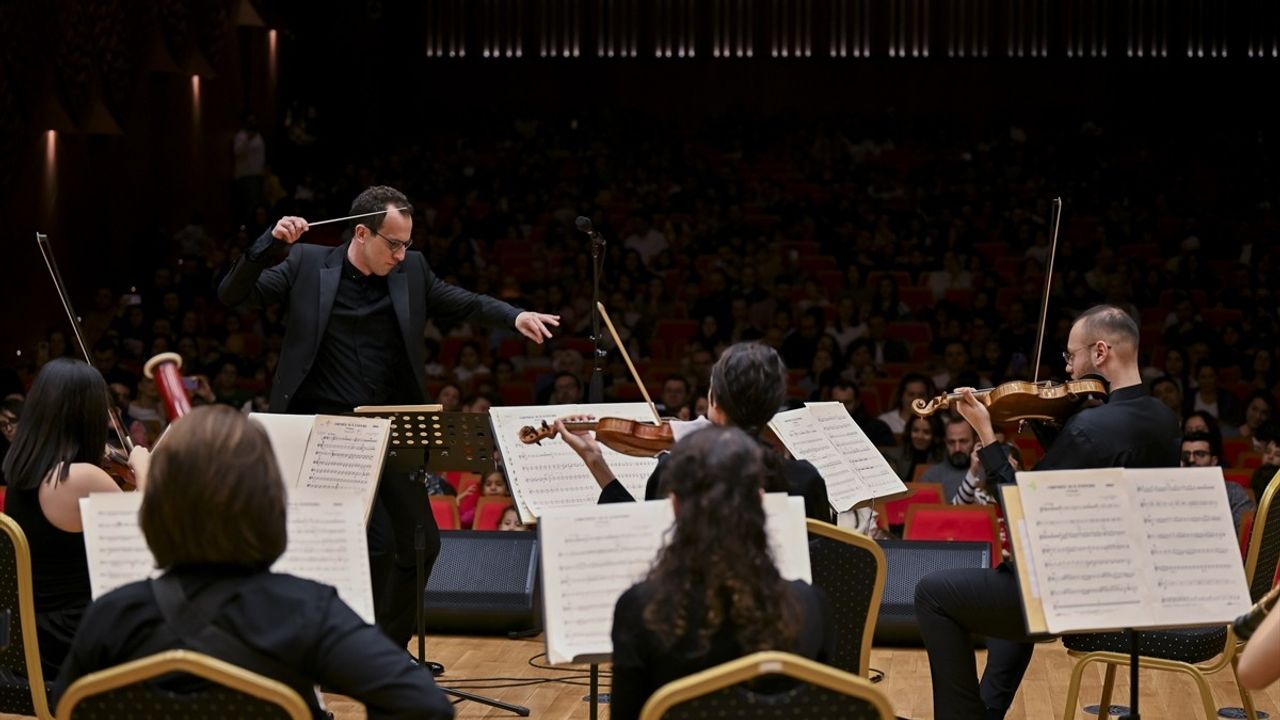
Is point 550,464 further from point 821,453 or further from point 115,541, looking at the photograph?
point 115,541

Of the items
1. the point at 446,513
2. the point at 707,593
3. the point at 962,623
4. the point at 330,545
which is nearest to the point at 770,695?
the point at 707,593

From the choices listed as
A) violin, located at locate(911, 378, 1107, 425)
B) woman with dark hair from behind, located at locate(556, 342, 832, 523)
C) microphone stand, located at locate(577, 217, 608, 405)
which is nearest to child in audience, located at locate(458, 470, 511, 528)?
microphone stand, located at locate(577, 217, 608, 405)

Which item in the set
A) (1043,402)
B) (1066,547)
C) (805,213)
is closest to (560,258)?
(805,213)

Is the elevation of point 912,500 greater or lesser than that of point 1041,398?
lesser

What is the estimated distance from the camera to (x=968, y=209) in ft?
43.1

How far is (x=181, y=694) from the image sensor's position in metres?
1.96

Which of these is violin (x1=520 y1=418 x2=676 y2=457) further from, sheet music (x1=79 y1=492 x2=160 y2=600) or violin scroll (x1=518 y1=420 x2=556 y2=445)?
sheet music (x1=79 y1=492 x2=160 y2=600)

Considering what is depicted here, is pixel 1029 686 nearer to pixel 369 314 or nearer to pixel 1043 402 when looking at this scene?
pixel 1043 402

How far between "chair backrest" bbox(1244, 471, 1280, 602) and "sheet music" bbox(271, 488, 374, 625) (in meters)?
2.10

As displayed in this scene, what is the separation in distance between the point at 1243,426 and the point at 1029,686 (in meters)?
3.81

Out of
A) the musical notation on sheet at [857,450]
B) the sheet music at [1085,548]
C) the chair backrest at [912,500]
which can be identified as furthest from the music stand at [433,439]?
the chair backrest at [912,500]

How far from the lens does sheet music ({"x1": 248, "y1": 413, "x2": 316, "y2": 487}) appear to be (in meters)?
3.72

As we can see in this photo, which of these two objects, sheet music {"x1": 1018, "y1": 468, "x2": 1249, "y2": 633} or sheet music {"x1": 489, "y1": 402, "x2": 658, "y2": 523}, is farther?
sheet music {"x1": 489, "y1": 402, "x2": 658, "y2": 523}

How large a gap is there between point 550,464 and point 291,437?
26.5 inches
